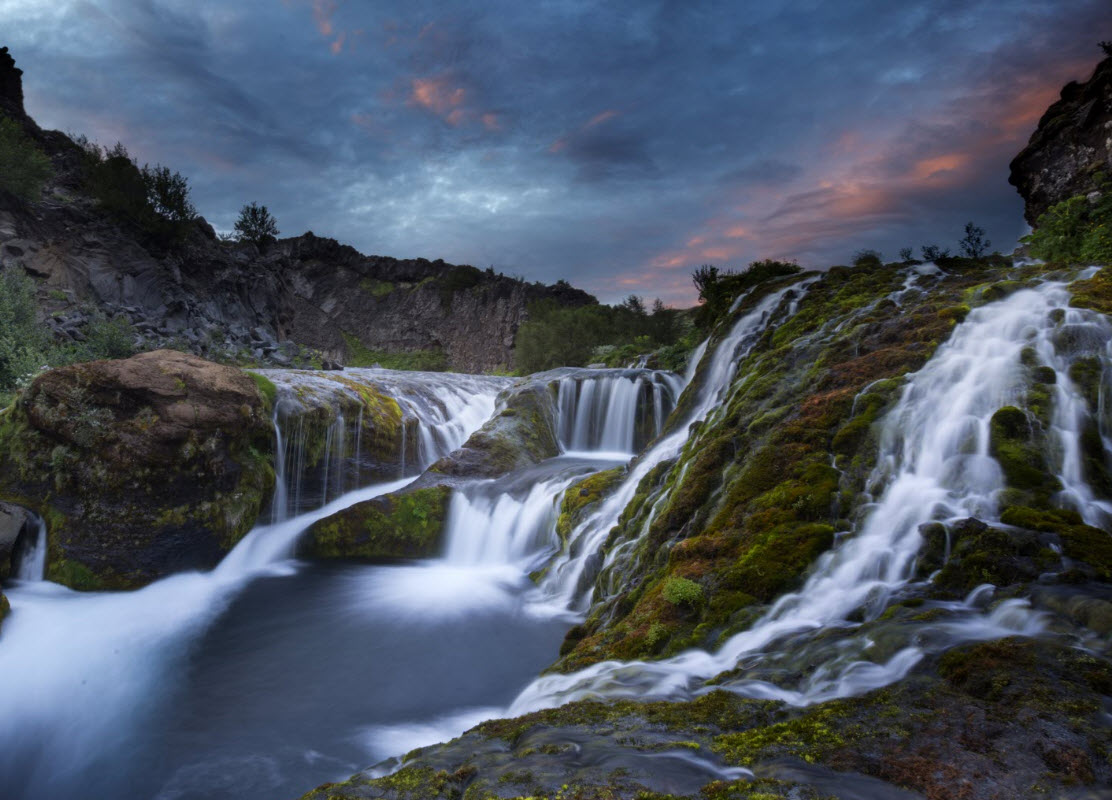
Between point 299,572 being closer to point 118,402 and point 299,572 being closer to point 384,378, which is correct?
point 118,402

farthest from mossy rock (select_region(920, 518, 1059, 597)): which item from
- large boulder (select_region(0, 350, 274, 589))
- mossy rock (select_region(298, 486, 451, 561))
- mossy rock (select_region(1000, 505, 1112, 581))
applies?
large boulder (select_region(0, 350, 274, 589))

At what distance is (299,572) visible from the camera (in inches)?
442

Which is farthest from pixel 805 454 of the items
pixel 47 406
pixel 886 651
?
pixel 47 406

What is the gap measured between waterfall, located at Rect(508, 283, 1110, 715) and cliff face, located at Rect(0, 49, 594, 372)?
2459 centimetres

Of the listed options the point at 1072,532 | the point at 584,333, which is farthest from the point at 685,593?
the point at 584,333

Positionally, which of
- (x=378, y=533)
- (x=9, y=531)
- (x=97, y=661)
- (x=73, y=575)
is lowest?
(x=97, y=661)

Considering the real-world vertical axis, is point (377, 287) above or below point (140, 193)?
above

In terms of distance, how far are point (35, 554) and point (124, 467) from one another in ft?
6.04

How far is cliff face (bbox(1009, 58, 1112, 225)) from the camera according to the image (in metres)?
16.9

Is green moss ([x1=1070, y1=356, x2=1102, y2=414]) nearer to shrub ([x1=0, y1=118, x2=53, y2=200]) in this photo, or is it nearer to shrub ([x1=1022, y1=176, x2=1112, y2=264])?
shrub ([x1=1022, y1=176, x2=1112, y2=264])

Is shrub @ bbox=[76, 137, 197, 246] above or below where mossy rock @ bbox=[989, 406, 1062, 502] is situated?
above

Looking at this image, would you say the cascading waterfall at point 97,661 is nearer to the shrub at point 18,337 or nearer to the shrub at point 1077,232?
the shrub at point 18,337

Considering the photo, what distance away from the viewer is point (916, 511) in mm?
5242

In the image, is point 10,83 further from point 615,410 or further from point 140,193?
point 615,410
